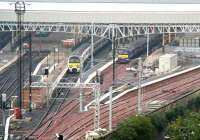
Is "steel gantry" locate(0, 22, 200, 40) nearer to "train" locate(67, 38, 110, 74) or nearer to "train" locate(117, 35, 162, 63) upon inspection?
"train" locate(117, 35, 162, 63)

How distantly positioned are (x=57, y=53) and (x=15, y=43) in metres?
3.91

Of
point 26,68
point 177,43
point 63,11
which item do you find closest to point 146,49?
point 177,43

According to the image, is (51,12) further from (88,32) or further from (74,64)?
(74,64)

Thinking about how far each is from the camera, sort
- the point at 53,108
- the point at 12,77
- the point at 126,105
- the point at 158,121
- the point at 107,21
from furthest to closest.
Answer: the point at 107,21 → the point at 12,77 → the point at 53,108 → the point at 126,105 → the point at 158,121

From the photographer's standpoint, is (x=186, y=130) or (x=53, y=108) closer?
(x=186, y=130)

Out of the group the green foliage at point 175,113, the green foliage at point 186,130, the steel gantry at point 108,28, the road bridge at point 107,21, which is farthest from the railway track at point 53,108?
the road bridge at point 107,21

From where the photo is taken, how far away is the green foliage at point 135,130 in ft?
77.0

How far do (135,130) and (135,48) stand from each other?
62.6ft

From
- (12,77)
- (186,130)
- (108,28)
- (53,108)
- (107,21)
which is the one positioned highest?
(107,21)

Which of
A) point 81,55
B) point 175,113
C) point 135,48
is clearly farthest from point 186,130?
point 135,48

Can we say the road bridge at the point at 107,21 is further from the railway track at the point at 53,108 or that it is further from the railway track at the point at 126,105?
the railway track at the point at 53,108

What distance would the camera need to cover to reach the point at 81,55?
39125 millimetres

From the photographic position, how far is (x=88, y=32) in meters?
41.8

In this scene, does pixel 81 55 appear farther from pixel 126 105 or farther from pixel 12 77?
pixel 126 105
